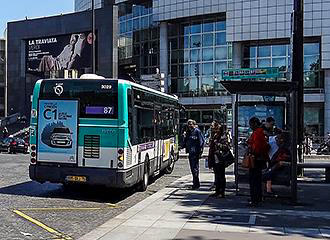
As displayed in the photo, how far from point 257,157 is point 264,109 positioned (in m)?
3.62

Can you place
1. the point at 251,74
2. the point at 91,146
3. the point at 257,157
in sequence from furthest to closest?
Result: the point at 251,74, the point at 91,146, the point at 257,157

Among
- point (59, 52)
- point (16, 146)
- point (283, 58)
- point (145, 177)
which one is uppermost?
point (59, 52)

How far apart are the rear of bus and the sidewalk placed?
4.76 ft

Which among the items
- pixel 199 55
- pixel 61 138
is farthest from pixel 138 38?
pixel 61 138

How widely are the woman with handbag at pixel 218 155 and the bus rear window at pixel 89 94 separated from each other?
8.52ft

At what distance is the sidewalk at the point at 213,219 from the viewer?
347 inches

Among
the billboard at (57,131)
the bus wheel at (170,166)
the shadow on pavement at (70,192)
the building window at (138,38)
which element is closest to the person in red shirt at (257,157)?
A: the shadow on pavement at (70,192)

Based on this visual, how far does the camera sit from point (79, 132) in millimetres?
12828

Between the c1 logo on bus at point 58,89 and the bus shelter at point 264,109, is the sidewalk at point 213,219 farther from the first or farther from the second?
the c1 logo on bus at point 58,89

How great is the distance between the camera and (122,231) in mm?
9070

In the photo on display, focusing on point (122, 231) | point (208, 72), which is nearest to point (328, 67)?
point (208, 72)

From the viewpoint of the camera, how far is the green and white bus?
496 inches

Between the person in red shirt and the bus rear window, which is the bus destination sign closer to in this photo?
the bus rear window

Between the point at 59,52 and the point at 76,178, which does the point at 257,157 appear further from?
the point at 59,52
